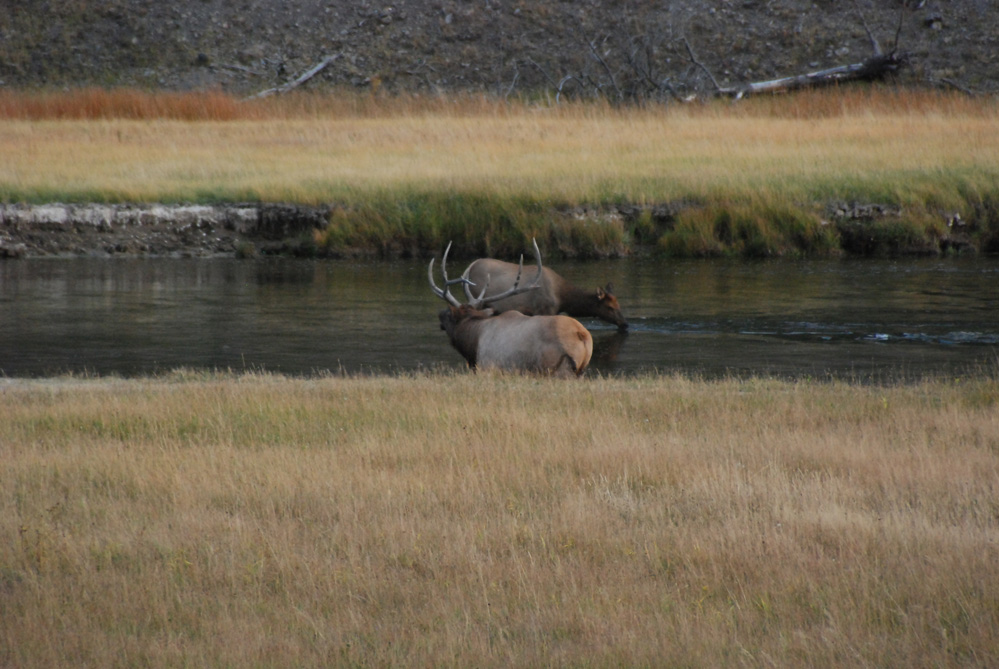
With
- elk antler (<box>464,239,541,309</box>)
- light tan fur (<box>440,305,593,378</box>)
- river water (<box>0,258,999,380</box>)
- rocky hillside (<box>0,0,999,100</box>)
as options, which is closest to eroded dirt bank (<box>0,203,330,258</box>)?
river water (<box>0,258,999,380</box>)

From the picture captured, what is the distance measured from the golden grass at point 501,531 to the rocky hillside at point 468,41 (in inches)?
1117

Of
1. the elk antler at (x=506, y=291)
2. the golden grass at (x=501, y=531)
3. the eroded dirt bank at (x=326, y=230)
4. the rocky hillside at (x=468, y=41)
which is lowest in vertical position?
the golden grass at (x=501, y=531)

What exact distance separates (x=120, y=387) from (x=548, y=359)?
12.9 ft

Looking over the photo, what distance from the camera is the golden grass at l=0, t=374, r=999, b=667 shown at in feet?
16.4

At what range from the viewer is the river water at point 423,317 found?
13359 mm

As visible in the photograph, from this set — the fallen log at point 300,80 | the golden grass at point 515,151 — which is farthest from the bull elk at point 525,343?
the fallen log at point 300,80

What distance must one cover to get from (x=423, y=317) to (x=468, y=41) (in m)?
27.2

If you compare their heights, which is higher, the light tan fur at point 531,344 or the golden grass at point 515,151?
the golden grass at point 515,151

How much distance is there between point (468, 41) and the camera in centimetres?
4181

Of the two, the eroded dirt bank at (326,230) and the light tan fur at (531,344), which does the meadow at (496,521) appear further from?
the eroded dirt bank at (326,230)

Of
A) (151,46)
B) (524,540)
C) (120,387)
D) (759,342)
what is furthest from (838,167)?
(151,46)

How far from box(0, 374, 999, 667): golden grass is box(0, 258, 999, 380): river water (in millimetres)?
3551

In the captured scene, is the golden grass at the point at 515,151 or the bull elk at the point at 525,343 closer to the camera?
the bull elk at the point at 525,343

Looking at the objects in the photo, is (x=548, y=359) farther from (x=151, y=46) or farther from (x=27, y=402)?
(x=151, y=46)
